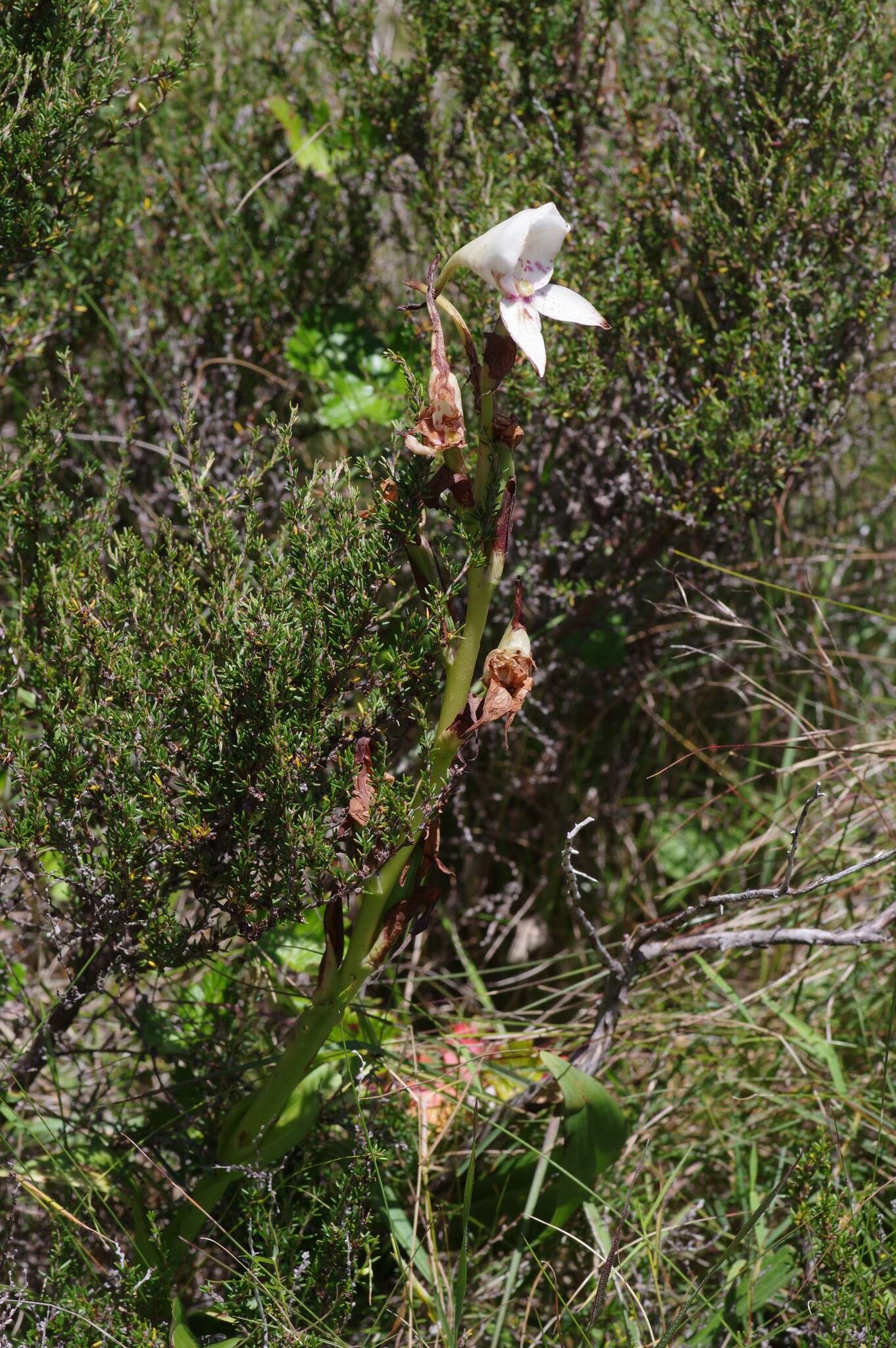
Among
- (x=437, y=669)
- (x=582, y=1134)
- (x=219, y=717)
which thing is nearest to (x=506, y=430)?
(x=437, y=669)

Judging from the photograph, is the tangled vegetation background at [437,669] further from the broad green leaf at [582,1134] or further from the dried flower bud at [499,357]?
the dried flower bud at [499,357]

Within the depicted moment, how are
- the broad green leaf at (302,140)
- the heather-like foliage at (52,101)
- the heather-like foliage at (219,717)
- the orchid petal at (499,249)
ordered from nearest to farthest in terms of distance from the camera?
the orchid petal at (499,249) < the heather-like foliage at (219,717) < the heather-like foliage at (52,101) < the broad green leaf at (302,140)

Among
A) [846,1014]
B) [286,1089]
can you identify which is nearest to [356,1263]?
[286,1089]

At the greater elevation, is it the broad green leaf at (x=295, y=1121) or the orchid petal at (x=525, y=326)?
the orchid petal at (x=525, y=326)

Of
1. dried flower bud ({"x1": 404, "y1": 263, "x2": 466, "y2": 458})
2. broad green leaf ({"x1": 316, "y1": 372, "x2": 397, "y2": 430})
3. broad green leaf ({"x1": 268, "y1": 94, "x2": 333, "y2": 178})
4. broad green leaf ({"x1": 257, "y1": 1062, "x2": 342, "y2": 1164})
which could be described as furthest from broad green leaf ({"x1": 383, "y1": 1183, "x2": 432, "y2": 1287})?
broad green leaf ({"x1": 268, "y1": 94, "x2": 333, "y2": 178})

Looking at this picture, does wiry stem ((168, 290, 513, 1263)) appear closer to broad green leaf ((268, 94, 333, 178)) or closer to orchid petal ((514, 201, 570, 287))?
orchid petal ((514, 201, 570, 287))

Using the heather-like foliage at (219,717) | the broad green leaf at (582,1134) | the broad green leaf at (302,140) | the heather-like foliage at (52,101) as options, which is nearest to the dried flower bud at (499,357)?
the heather-like foliage at (219,717)
